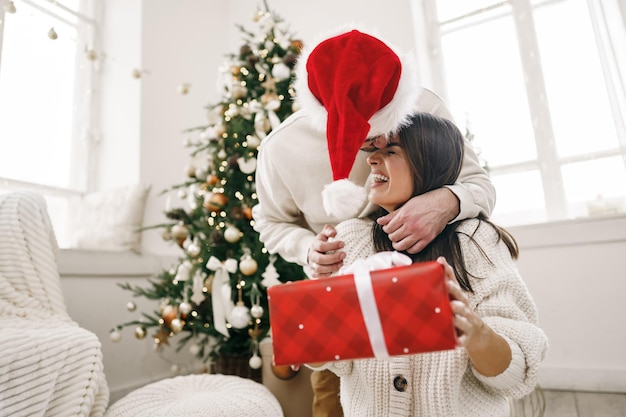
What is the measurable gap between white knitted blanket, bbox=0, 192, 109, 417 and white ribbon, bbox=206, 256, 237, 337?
52cm

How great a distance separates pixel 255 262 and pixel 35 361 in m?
0.78

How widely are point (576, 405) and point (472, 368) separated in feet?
4.79

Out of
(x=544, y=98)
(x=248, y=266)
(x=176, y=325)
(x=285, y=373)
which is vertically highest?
(x=544, y=98)

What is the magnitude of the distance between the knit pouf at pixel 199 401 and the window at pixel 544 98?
1.69 meters

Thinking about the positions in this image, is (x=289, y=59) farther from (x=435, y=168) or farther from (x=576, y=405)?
(x=576, y=405)

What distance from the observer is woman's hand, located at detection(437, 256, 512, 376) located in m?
0.51

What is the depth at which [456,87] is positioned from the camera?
2.48m

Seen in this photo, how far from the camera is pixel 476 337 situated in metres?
0.54

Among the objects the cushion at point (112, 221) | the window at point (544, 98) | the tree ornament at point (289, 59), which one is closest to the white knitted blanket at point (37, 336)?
the cushion at point (112, 221)

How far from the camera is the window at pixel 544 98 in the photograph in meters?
2.00

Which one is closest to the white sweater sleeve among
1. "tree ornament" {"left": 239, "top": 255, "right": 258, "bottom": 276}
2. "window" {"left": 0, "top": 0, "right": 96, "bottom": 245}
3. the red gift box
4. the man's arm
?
the red gift box

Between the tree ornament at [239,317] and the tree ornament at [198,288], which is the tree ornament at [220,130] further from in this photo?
the tree ornament at [239,317]

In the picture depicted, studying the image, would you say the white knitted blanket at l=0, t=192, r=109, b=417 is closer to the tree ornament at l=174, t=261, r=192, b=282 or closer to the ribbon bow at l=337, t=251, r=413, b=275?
the tree ornament at l=174, t=261, r=192, b=282

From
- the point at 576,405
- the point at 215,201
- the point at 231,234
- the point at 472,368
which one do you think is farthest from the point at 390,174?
the point at 576,405
